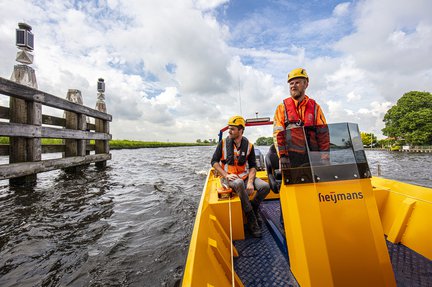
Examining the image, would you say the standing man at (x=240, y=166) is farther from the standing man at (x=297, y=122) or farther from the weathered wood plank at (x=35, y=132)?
the weathered wood plank at (x=35, y=132)

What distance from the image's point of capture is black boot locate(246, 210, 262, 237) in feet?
9.33

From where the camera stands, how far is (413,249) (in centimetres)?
232

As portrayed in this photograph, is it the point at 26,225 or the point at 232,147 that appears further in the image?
the point at 26,225

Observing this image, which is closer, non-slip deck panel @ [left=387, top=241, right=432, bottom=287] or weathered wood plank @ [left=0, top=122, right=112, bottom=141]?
non-slip deck panel @ [left=387, top=241, right=432, bottom=287]

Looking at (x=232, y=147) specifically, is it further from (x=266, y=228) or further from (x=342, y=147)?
(x=342, y=147)

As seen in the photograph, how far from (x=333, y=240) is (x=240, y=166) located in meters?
1.99

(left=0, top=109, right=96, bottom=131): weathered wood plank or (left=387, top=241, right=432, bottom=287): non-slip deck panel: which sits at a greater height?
(left=0, top=109, right=96, bottom=131): weathered wood plank

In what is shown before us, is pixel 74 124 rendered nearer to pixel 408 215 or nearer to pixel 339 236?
pixel 339 236

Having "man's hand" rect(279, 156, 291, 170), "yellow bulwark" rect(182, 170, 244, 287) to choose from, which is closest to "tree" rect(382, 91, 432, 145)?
"yellow bulwark" rect(182, 170, 244, 287)

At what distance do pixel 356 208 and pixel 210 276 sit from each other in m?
1.26

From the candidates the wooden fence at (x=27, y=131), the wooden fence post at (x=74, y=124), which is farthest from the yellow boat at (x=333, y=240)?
the wooden fence post at (x=74, y=124)

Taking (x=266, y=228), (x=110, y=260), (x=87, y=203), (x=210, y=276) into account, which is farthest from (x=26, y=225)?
(x=266, y=228)

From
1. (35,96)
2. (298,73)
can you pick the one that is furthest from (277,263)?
(35,96)

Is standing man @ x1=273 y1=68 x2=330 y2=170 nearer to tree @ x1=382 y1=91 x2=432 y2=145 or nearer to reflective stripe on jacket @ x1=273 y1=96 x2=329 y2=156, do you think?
reflective stripe on jacket @ x1=273 y1=96 x2=329 y2=156
